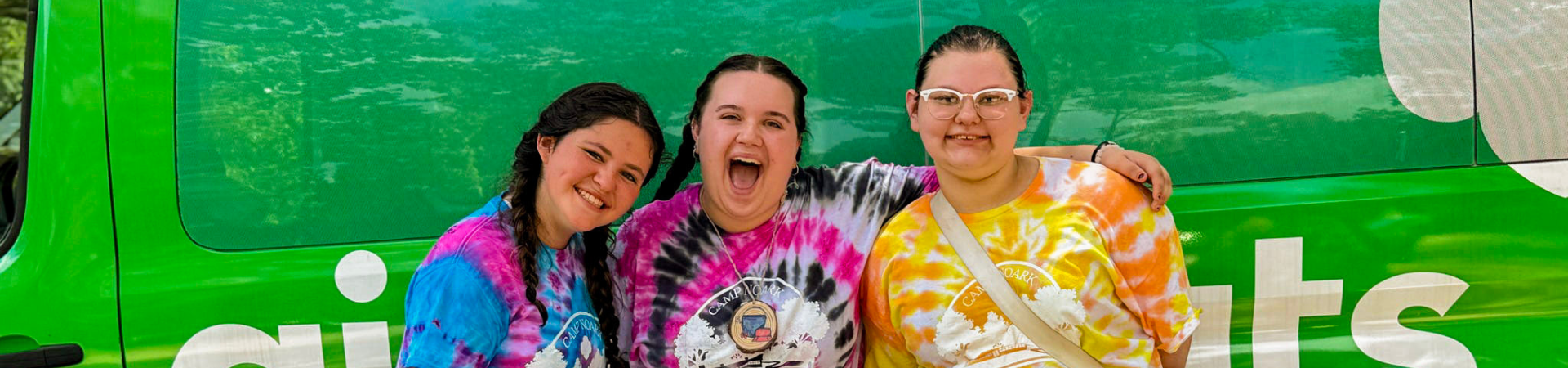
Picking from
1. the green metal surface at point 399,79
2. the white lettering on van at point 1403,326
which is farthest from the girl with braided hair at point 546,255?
the white lettering on van at point 1403,326

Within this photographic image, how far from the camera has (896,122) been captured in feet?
7.03

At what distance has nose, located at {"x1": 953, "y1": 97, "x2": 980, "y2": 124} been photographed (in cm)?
187

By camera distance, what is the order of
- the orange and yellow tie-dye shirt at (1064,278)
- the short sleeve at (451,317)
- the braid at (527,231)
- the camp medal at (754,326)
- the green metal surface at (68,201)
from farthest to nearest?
the green metal surface at (68,201)
the camp medal at (754,326)
the orange and yellow tie-dye shirt at (1064,278)
the braid at (527,231)
the short sleeve at (451,317)

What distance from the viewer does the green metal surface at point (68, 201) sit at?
208 cm

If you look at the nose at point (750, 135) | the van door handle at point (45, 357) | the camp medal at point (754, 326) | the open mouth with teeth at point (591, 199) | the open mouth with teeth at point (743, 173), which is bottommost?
the van door handle at point (45, 357)

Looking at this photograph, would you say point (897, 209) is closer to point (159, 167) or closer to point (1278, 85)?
point (1278, 85)

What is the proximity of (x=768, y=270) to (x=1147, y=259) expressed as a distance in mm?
726

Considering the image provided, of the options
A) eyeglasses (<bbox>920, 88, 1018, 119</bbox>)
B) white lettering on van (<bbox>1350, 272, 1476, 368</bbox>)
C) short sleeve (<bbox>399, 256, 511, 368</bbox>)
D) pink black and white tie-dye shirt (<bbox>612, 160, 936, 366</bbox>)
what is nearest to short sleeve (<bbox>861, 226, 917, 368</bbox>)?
pink black and white tie-dye shirt (<bbox>612, 160, 936, 366</bbox>)

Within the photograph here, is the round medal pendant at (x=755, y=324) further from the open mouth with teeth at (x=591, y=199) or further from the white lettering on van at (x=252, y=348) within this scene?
the white lettering on van at (x=252, y=348)

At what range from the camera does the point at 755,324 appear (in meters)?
1.98

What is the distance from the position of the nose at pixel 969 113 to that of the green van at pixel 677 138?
0.26m

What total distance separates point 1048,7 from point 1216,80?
376 mm

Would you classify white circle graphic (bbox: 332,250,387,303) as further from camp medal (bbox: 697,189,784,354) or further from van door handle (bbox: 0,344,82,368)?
camp medal (bbox: 697,189,784,354)

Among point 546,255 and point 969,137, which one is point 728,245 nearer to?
point 546,255
